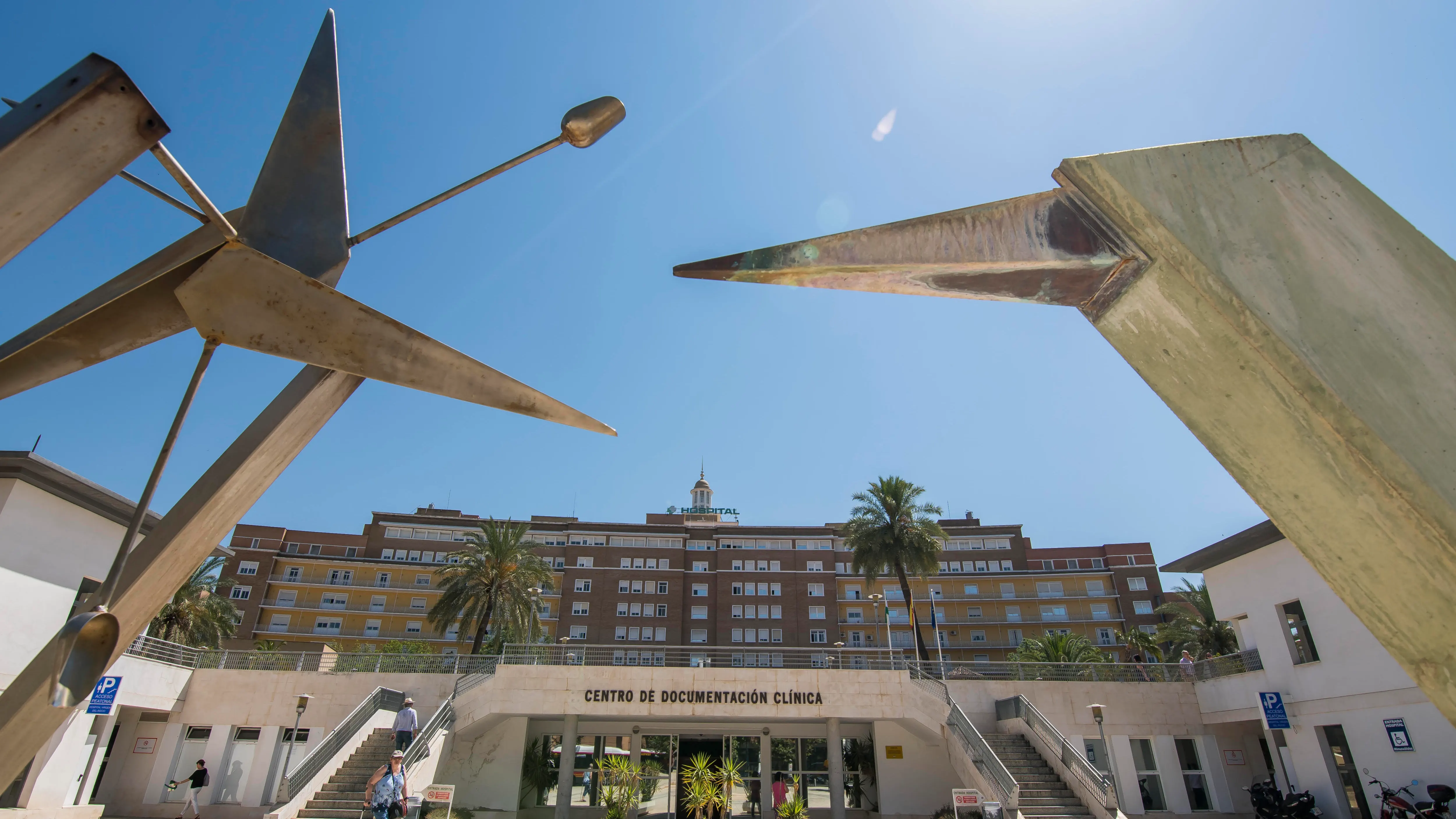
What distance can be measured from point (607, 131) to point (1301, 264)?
3.08 meters

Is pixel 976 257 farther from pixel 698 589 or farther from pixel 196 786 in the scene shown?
pixel 698 589

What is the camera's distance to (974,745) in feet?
66.5

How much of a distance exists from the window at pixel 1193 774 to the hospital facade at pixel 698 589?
39.1m

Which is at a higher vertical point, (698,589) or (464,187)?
(698,589)

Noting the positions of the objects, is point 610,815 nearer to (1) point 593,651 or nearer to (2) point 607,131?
(1) point 593,651

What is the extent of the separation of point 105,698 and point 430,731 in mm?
8146

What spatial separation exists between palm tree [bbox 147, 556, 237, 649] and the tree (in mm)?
41169

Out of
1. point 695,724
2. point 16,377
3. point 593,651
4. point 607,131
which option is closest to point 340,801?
point 593,651

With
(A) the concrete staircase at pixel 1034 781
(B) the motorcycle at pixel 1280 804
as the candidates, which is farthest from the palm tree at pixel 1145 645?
(A) the concrete staircase at pixel 1034 781

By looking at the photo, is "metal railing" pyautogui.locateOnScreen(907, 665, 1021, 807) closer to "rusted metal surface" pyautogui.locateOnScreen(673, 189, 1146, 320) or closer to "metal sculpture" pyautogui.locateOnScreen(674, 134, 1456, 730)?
"metal sculpture" pyautogui.locateOnScreen(674, 134, 1456, 730)

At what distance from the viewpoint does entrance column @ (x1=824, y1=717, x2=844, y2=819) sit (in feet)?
72.8

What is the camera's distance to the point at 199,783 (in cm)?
2012

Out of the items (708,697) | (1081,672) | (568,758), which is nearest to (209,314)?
(708,697)

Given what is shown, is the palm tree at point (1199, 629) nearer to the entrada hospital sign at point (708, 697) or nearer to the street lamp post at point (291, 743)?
the entrada hospital sign at point (708, 697)
